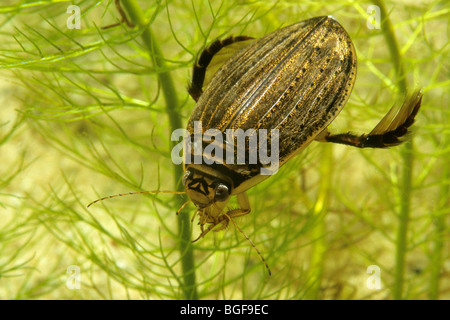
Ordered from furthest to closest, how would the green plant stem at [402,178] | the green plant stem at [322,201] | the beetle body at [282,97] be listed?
the green plant stem at [322,201] → the green plant stem at [402,178] → the beetle body at [282,97]

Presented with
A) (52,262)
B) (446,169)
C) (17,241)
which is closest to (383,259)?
(446,169)

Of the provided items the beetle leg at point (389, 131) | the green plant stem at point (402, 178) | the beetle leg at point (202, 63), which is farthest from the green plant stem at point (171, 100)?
the green plant stem at point (402, 178)

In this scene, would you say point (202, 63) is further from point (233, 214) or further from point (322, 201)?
A: point (322, 201)

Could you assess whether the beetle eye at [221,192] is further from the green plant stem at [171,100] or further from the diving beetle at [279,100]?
the green plant stem at [171,100]

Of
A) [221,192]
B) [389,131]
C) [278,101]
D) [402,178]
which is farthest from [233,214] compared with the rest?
[402,178]

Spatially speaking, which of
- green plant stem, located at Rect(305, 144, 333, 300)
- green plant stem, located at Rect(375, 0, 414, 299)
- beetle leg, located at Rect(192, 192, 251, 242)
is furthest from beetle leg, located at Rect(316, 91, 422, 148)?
green plant stem, located at Rect(305, 144, 333, 300)

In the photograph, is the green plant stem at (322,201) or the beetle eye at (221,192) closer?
the beetle eye at (221,192)
